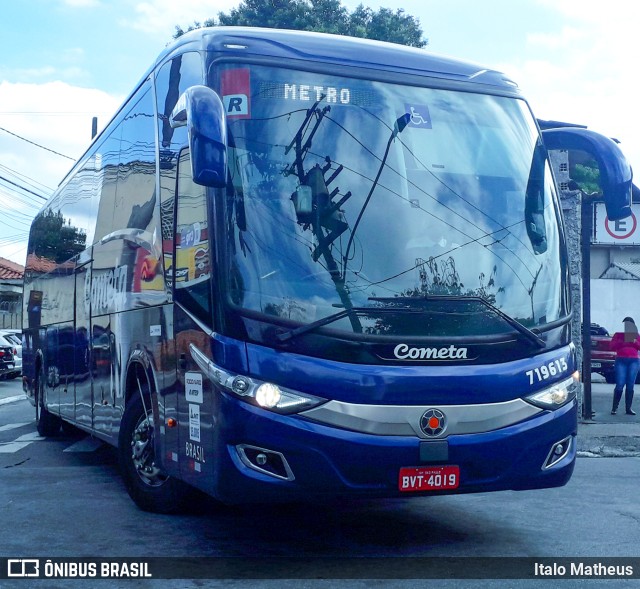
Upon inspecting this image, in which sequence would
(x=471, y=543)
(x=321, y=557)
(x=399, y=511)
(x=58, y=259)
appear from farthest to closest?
1. (x=58, y=259)
2. (x=399, y=511)
3. (x=471, y=543)
4. (x=321, y=557)

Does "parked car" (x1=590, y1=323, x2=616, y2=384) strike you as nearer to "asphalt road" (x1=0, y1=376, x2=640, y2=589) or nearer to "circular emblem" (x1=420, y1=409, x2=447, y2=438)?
"asphalt road" (x1=0, y1=376, x2=640, y2=589)

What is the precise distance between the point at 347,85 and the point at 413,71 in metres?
0.52

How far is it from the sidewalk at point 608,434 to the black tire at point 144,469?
5.86 meters

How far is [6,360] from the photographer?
90.7ft

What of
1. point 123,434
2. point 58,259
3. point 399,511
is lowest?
point 399,511

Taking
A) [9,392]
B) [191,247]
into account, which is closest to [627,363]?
[191,247]

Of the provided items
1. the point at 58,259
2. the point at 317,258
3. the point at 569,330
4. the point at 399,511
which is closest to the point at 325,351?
the point at 317,258

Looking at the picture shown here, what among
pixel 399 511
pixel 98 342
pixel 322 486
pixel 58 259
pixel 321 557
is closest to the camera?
pixel 322 486

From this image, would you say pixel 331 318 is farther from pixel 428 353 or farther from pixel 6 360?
pixel 6 360

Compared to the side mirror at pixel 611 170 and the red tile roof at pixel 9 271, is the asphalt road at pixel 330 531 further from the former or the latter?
the red tile roof at pixel 9 271

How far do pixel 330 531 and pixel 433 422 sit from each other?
1.64m

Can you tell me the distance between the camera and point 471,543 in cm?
664

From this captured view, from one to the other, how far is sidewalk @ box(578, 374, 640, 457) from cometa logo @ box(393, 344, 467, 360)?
6318mm

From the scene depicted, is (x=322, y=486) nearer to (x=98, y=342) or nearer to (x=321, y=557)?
(x=321, y=557)
